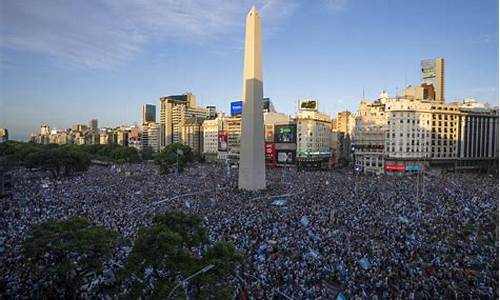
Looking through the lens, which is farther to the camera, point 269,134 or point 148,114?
point 148,114

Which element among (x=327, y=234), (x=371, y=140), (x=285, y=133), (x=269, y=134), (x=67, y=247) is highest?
(x=285, y=133)

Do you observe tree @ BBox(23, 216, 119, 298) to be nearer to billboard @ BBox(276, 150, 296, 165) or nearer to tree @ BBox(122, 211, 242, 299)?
tree @ BBox(122, 211, 242, 299)

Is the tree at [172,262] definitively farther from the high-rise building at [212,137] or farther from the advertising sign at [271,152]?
the high-rise building at [212,137]

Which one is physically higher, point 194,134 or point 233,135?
point 194,134

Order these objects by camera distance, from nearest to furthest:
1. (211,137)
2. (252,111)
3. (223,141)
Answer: (252,111) → (223,141) → (211,137)

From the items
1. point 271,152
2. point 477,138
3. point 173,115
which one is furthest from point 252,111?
point 173,115

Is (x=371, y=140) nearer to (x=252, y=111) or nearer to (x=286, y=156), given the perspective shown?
(x=286, y=156)

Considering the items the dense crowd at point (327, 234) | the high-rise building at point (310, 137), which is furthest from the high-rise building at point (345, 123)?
the dense crowd at point (327, 234)
